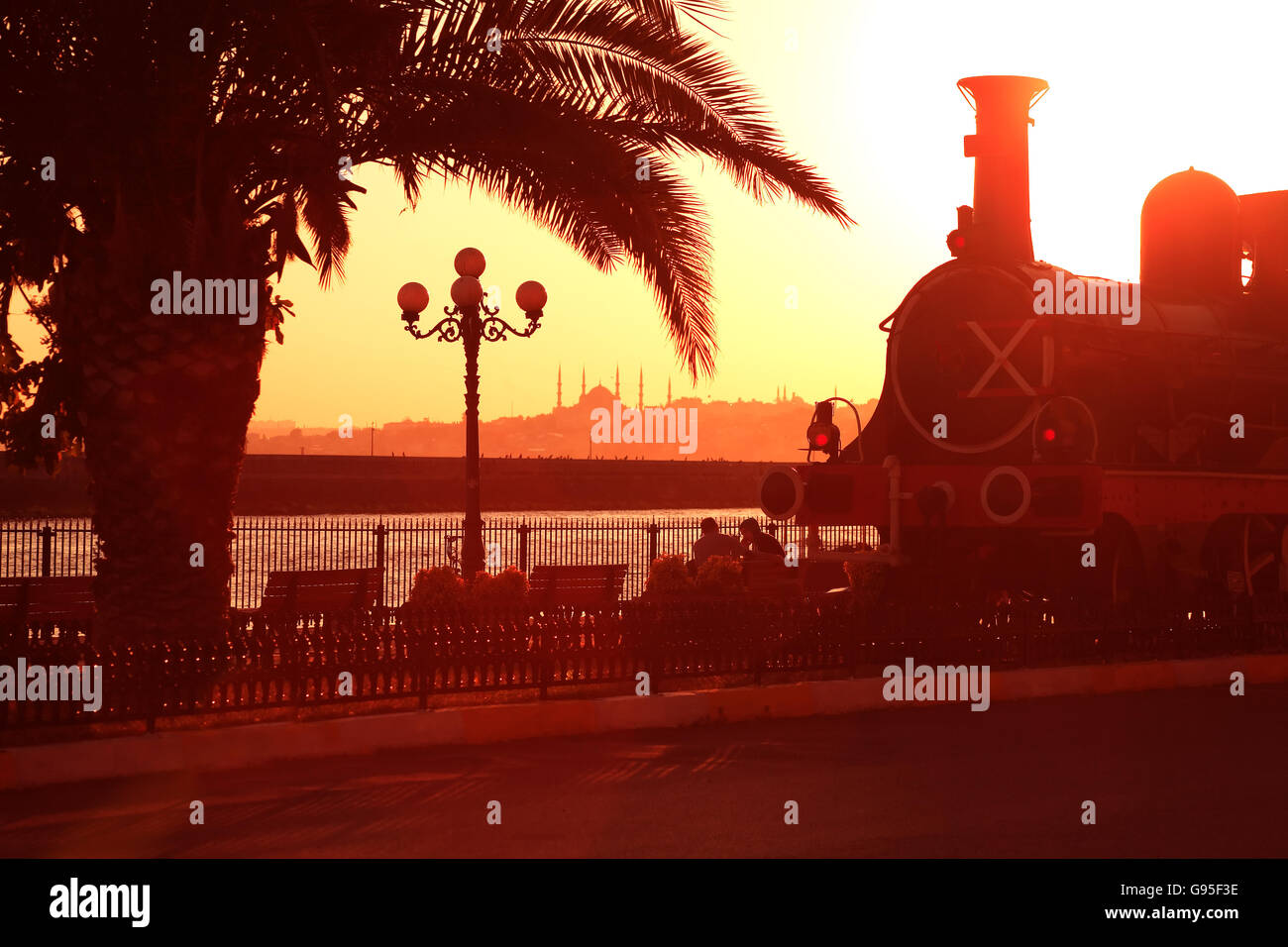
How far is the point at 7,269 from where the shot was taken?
41.5ft

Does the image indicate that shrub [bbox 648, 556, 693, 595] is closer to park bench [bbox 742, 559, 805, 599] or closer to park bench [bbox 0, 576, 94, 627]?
park bench [bbox 742, 559, 805, 599]

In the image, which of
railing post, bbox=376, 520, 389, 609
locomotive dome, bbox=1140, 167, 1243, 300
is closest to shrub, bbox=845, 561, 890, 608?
locomotive dome, bbox=1140, 167, 1243, 300

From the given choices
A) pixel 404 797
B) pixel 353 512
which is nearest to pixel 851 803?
pixel 404 797

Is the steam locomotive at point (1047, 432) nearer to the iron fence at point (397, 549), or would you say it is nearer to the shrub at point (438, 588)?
the iron fence at point (397, 549)

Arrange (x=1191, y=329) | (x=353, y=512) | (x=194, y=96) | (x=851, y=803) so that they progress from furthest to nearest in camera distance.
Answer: (x=353, y=512)
(x=1191, y=329)
(x=194, y=96)
(x=851, y=803)

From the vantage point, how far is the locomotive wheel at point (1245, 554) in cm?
1683

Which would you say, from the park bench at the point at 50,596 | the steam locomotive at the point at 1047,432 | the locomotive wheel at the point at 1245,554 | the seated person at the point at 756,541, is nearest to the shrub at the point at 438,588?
the park bench at the point at 50,596

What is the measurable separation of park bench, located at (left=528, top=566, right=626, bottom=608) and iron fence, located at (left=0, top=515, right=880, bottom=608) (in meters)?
0.77

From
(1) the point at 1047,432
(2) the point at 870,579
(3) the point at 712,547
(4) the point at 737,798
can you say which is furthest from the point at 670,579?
(4) the point at 737,798

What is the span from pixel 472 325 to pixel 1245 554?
943 centimetres

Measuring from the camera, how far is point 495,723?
1010 cm

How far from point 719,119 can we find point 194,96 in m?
4.08

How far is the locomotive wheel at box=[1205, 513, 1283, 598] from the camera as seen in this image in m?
16.8
